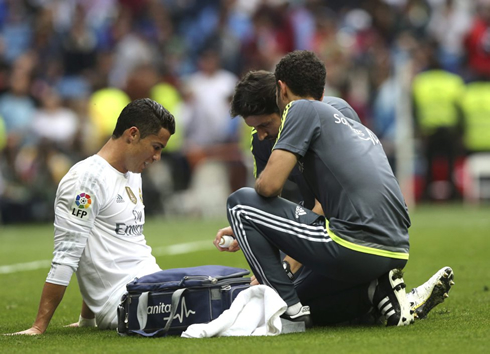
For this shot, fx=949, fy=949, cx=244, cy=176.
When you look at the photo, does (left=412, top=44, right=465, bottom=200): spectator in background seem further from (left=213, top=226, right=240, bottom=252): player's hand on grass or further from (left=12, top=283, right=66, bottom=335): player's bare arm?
(left=12, top=283, right=66, bottom=335): player's bare arm

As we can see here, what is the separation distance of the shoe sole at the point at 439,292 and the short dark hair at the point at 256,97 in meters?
1.46

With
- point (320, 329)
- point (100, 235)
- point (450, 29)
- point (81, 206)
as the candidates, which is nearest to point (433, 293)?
point (320, 329)

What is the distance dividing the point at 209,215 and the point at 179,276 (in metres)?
11.7

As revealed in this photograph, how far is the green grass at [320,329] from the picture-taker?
4.71 metres

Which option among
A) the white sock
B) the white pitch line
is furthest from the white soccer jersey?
the white pitch line

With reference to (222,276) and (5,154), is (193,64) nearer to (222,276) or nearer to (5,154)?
(5,154)

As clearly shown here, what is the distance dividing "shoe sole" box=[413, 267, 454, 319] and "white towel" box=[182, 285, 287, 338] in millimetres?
1080

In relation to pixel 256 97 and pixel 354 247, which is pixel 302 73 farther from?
pixel 354 247

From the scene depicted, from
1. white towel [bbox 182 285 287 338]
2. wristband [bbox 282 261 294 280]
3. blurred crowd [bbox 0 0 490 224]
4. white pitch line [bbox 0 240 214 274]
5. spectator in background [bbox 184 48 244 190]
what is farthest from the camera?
spectator in background [bbox 184 48 244 190]

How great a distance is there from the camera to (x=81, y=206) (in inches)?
215

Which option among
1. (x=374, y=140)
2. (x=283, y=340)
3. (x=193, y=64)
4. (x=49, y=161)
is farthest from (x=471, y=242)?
(x=193, y=64)

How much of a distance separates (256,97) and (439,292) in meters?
1.66

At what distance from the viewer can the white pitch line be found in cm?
975

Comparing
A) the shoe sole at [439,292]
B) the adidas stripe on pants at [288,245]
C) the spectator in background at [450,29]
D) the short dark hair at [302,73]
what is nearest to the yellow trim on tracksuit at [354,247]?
the adidas stripe on pants at [288,245]
